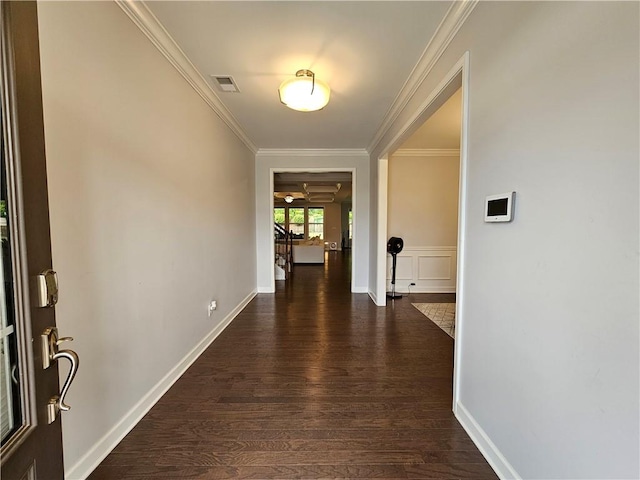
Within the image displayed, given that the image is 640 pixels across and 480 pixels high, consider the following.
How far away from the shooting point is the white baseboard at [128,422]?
1.36m

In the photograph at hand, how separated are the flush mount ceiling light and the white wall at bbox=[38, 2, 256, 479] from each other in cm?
87

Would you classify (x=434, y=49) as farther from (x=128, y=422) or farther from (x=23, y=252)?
(x=128, y=422)

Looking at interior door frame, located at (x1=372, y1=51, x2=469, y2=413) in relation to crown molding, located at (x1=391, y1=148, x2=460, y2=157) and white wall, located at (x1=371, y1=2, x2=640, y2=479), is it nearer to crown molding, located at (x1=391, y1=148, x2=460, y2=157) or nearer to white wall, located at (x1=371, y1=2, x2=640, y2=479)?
white wall, located at (x1=371, y1=2, x2=640, y2=479)

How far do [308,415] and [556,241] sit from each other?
167cm

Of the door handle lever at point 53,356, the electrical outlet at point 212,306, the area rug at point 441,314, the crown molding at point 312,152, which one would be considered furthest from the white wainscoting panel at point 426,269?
the door handle lever at point 53,356

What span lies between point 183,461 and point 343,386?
113 centimetres

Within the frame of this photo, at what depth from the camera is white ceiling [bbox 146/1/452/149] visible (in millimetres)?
1764

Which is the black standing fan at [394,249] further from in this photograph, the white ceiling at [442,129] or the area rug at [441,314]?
the white ceiling at [442,129]

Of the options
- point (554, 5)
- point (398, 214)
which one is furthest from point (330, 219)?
point (554, 5)

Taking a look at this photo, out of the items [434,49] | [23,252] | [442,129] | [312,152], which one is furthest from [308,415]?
[312,152]

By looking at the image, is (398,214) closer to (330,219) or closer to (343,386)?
(343,386)

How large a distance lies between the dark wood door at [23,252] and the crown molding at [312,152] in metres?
4.36

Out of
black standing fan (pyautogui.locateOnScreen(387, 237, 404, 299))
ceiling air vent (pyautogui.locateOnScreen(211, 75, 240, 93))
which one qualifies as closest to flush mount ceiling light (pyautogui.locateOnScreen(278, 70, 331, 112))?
ceiling air vent (pyautogui.locateOnScreen(211, 75, 240, 93))

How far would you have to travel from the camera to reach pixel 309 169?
5.01 m
